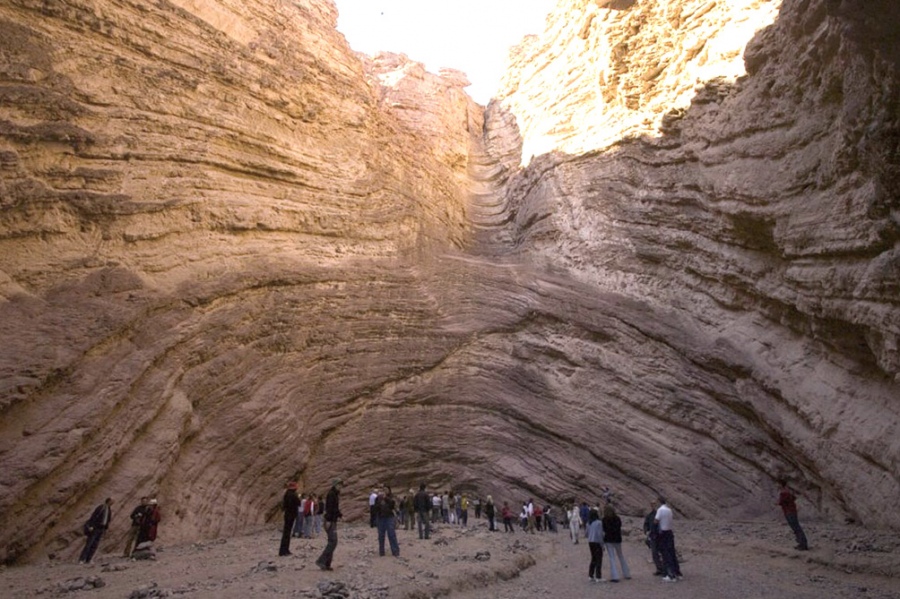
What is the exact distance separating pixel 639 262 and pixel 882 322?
7261mm

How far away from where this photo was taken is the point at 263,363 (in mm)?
13594

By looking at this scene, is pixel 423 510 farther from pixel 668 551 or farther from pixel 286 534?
pixel 668 551

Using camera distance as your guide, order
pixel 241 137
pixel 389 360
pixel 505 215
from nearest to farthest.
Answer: pixel 241 137
pixel 389 360
pixel 505 215

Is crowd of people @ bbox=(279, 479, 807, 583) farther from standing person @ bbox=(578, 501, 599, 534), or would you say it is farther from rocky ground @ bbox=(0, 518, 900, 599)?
rocky ground @ bbox=(0, 518, 900, 599)

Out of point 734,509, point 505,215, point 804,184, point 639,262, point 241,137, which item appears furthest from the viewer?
point 505,215

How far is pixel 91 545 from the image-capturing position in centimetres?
857

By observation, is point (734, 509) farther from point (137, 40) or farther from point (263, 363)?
point (137, 40)

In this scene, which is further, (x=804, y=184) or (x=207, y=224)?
(x=207, y=224)

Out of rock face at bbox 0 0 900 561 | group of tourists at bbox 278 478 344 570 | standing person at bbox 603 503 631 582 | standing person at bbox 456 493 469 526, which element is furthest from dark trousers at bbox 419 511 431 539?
standing person at bbox 603 503 631 582

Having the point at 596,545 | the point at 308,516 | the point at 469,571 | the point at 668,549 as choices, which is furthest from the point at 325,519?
the point at 668,549

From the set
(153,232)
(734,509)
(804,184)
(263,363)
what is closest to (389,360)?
(263,363)

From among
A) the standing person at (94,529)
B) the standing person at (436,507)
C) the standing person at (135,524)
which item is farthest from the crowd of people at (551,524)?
the standing person at (94,529)

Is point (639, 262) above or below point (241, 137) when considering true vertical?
below

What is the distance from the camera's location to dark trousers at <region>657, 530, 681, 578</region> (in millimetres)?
8164
